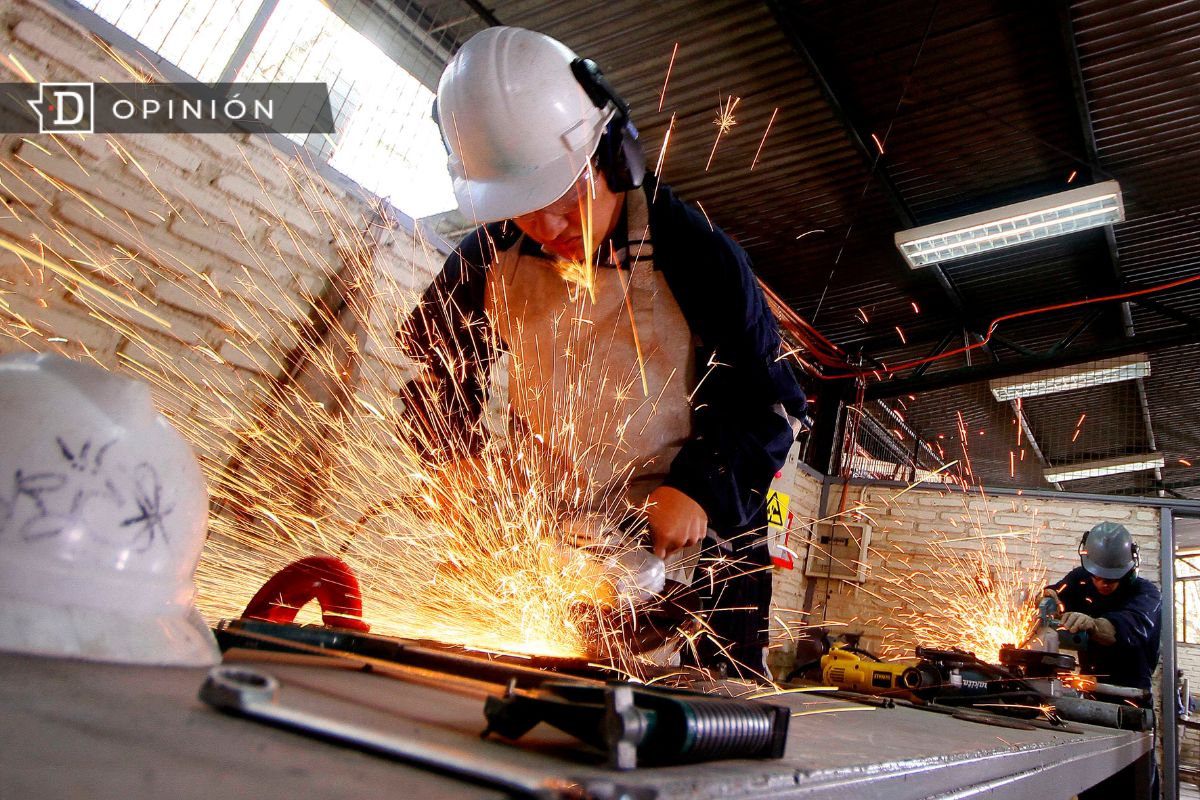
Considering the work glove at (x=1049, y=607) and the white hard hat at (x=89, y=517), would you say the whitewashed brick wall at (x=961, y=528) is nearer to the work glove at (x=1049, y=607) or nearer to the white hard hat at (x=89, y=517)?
the work glove at (x=1049, y=607)

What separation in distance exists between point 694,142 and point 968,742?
16.2 feet

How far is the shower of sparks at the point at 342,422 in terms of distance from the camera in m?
1.84

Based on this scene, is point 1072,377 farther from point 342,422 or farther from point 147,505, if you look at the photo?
point 147,505

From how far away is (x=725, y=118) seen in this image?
534 cm

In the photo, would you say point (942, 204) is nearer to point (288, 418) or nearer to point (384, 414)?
point (384, 414)

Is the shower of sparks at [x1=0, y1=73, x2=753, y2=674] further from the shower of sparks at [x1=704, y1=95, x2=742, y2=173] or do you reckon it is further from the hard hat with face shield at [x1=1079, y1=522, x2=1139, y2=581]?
the hard hat with face shield at [x1=1079, y1=522, x2=1139, y2=581]

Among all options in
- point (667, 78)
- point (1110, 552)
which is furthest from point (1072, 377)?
point (667, 78)

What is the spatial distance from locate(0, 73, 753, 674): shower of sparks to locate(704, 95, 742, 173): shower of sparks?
2292 mm

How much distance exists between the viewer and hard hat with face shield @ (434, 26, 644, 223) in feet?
6.51

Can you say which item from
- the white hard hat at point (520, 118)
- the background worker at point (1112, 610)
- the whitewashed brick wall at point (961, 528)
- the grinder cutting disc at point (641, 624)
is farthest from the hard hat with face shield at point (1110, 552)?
the white hard hat at point (520, 118)

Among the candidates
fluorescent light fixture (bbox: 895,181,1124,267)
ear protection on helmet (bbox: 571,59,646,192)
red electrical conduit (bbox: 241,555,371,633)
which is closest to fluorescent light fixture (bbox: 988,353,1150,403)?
fluorescent light fixture (bbox: 895,181,1124,267)

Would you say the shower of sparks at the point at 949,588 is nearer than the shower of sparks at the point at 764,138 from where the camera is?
No

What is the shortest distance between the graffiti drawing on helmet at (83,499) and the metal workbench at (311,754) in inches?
5.1

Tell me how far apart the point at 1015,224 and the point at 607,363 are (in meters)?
4.84
